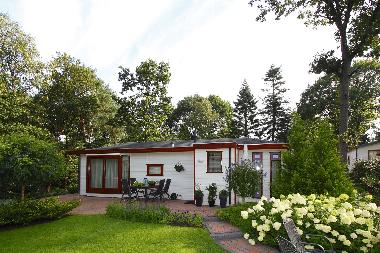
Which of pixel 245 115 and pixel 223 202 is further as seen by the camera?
pixel 245 115

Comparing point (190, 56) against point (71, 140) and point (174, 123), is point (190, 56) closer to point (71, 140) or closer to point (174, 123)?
point (71, 140)

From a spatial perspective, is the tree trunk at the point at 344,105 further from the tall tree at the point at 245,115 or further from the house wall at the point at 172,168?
the tall tree at the point at 245,115

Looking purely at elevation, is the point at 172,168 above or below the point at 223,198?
above

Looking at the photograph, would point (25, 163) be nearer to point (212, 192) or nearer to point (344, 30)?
point (212, 192)

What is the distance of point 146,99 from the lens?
3123cm

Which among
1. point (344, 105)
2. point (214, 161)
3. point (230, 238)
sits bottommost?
point (230, 238)

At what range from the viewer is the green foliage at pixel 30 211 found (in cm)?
1188

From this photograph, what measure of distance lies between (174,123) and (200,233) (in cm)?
3702

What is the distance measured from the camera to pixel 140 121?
31125 mm

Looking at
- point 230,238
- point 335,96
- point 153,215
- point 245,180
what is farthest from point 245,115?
point 230,238

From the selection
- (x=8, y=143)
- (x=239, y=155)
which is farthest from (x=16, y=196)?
(x=239, y=155)

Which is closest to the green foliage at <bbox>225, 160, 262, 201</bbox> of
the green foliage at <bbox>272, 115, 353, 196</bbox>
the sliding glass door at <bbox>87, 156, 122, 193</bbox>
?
the green foliage at <bbox>272, 115, 353, 196</bbox>

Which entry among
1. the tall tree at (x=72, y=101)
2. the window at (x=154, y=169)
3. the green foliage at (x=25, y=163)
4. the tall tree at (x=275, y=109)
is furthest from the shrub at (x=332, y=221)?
the tall tree at (x=275, y=109)

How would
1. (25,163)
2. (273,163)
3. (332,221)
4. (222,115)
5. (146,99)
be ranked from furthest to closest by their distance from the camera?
(222,115), (146,99), (273,163), (25,163), (332,221)
